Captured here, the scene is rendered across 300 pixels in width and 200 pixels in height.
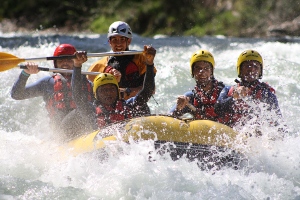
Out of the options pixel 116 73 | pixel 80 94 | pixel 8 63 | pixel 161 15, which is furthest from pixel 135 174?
pixel 161 15

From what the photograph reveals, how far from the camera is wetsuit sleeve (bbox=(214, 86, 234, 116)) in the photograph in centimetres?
585

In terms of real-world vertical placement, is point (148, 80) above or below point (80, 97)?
above

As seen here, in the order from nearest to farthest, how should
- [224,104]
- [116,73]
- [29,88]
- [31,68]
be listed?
1. [224,104]
2. [31,68]
3. [29,88]
4. [116,73]

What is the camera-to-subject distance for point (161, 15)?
18.1 m

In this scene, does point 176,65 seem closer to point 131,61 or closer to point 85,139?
point 131,61

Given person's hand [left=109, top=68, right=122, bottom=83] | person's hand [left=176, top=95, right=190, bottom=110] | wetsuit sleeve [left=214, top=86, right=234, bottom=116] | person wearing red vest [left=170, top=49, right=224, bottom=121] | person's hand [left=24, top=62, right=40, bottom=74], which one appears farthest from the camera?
person's hand [left=109, top=68, right=122, bottom=83]

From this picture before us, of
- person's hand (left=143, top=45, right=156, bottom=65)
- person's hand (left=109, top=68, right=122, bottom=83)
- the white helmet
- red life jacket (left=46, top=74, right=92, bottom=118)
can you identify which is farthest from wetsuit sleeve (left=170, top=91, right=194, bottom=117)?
the white helmet

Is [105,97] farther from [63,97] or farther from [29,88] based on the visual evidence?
[29,88]

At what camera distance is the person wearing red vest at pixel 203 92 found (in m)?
5.95

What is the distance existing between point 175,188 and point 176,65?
5.39 meters

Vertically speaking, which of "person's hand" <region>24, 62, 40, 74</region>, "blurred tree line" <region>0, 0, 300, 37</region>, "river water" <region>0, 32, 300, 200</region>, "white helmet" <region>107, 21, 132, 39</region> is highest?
"blurred tree line" <region>0, 0, 300, 37</region>

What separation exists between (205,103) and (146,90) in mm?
658

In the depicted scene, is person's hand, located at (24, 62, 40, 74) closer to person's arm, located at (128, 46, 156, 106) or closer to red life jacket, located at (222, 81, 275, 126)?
person's arm, located at (128, 46, 156, 106)

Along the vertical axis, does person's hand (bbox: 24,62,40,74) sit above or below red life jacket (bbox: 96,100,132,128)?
above
